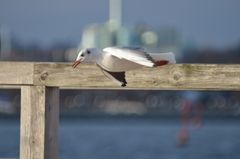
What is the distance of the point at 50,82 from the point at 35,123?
8.8 inches

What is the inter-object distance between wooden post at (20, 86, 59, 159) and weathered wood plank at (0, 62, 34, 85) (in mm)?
44

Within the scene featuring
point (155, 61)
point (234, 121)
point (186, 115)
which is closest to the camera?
point (155, 61)

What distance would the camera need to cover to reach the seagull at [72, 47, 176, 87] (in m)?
5.03

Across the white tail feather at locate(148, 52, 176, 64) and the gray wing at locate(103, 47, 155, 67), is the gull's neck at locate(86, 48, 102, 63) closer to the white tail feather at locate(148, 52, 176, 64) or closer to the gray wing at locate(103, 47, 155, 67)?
the gray wing at locate(103, 47, 155, 67)

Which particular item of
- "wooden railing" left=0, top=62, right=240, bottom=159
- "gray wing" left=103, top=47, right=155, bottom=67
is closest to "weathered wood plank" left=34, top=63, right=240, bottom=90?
"wooden railing" left=0, top=62, right=240, bottom=159

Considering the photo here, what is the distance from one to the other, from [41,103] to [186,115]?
43.0m

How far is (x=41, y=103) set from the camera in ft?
16.9

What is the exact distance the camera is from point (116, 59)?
16.6ft

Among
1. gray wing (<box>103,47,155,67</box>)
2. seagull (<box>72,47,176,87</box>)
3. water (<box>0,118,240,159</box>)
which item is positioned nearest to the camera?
gray wing (<box>103,47,155,67</box>)

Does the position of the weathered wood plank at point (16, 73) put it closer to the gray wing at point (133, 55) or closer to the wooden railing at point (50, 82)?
the wooden railing at point (50, 82)

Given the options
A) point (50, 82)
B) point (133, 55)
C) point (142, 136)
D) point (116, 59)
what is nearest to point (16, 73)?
point (50, 82)

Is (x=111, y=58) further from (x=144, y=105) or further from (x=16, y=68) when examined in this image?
(x=144, y=105)

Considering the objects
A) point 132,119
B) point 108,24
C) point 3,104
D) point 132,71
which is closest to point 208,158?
point 132,71

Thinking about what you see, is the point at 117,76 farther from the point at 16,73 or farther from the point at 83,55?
the point at 16,73
